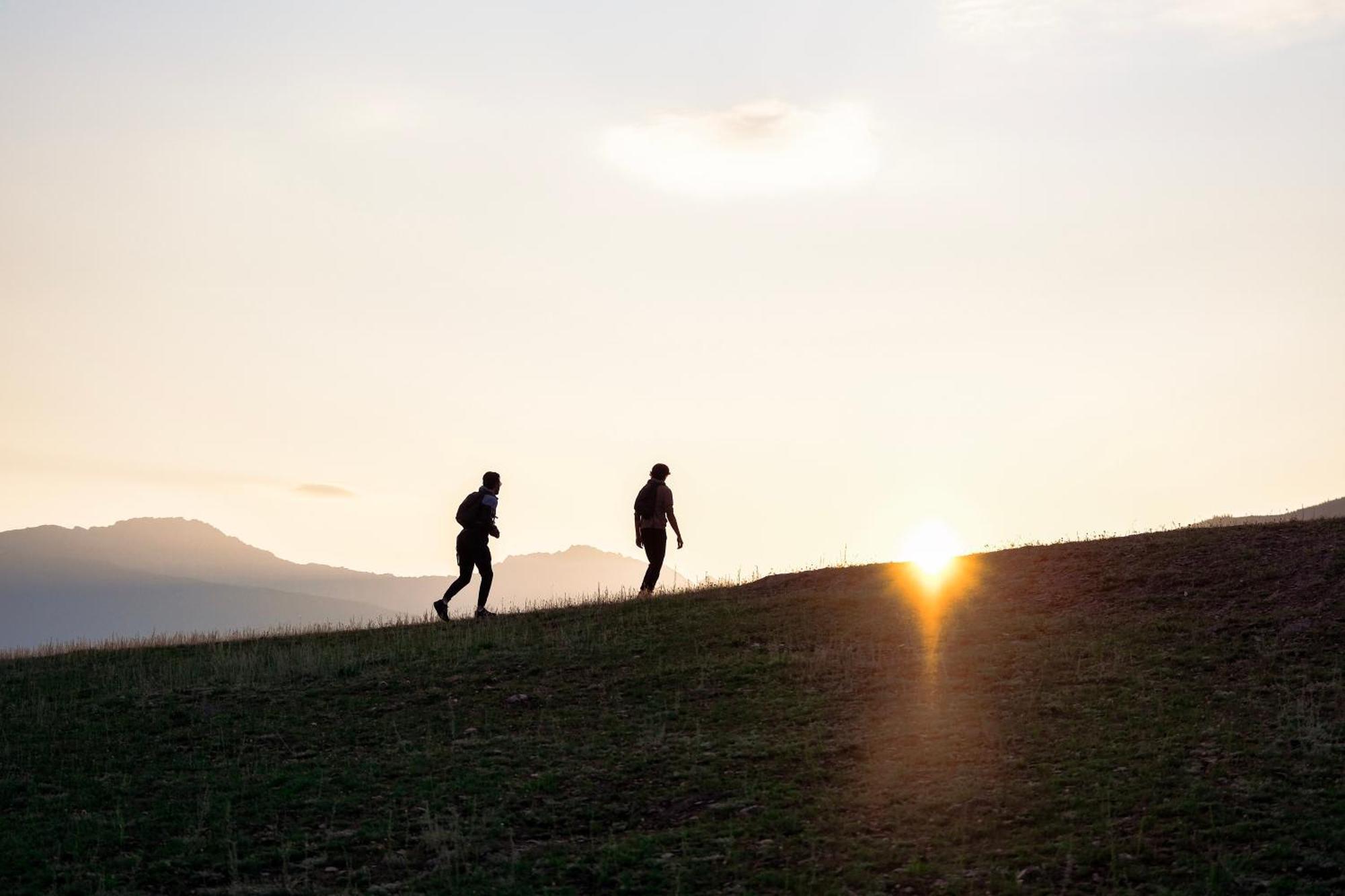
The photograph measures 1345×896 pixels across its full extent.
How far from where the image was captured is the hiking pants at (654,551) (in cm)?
2325

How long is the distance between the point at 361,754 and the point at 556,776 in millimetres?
2606

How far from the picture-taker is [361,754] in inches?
569

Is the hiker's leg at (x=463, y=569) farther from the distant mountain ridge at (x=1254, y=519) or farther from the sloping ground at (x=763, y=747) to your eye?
the distant mountain ridge at (x=1254, y=519)

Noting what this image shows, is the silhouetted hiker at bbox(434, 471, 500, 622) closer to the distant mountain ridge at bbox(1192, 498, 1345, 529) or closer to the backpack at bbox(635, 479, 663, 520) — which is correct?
the backpack at bbox(635, 479, 663, 520)

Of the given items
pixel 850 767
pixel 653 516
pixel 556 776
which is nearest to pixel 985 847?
pixel 850 767

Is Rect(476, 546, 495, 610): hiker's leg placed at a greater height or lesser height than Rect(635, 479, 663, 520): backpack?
lesser

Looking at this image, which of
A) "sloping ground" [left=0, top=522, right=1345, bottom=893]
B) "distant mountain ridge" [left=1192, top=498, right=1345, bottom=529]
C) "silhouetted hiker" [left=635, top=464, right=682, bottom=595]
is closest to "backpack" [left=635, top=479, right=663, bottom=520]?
"silhouetted hiker" [left=635, top=464, right=682, bottom=595]

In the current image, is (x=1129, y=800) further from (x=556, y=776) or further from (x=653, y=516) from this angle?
(x=653, y=516)

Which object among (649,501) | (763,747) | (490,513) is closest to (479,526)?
(490,513)

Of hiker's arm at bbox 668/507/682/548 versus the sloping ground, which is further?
hiker's arm at bbox 668/507/682/548

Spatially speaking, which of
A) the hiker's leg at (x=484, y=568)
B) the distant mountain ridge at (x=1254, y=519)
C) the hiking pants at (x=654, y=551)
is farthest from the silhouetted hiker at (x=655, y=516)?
the distant mountain ridge at (x=1254, y=519)

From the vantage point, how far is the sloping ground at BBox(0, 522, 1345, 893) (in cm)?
1034

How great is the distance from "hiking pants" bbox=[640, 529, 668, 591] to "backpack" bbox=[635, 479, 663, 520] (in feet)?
0.99

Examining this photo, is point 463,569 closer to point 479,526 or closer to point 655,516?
point 479,526
